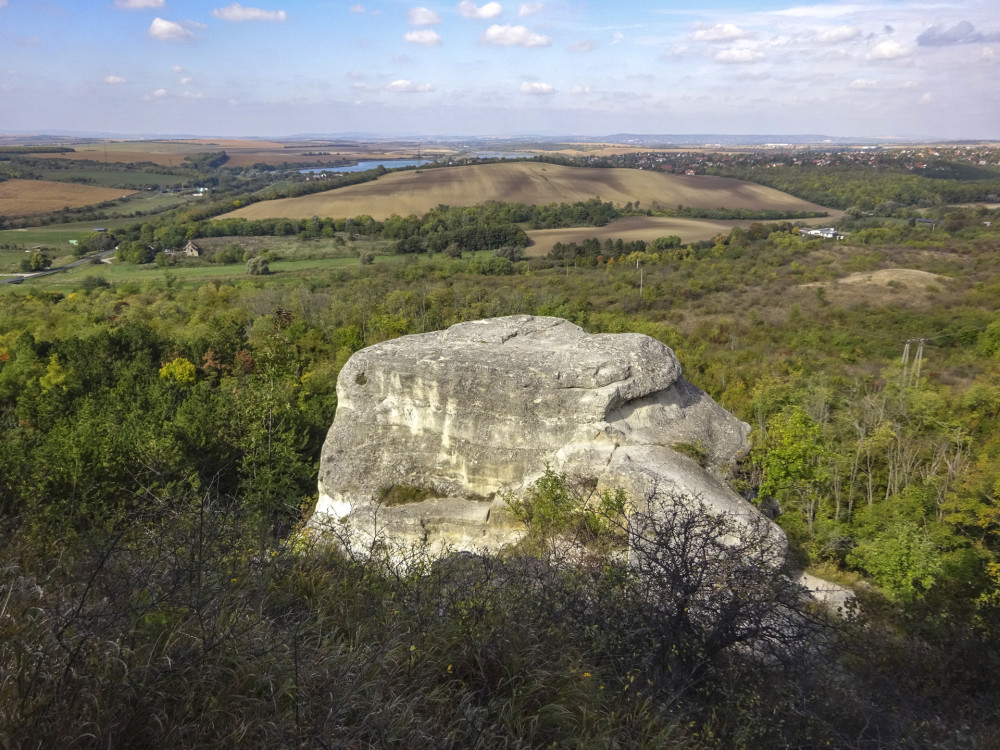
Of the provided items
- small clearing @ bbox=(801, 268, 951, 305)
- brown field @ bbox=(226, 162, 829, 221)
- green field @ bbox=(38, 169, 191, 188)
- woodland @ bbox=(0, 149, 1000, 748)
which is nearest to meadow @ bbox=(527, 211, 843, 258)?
brown field @ bbox=(226, 162, 829, 221)

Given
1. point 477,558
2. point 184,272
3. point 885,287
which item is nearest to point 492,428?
point 477,558

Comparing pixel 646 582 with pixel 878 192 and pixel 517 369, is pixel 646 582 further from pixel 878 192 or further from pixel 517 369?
pixel 878 192

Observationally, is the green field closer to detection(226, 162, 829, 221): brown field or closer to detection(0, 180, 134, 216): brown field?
detection(0, 180, 134, 216): brown field

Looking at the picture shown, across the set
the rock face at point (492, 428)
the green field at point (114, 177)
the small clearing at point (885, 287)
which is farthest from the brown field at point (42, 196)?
the small clearing at point (885, 287)

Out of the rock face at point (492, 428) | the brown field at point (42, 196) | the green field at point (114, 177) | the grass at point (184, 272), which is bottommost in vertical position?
the grass at point (184, 272)

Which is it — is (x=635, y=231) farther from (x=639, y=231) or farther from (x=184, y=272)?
(x=184, y=272)

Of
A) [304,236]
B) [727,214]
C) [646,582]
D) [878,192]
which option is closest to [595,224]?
[727,214]

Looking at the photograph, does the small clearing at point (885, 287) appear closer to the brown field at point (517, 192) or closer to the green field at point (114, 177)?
the brown field at point (517, 192)
